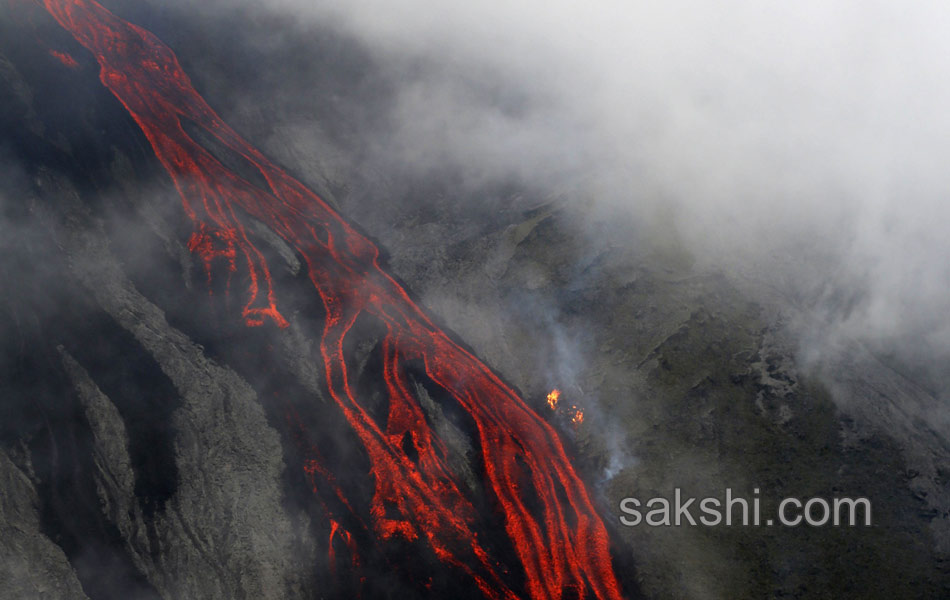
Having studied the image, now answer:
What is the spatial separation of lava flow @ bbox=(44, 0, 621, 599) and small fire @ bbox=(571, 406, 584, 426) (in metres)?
1.71

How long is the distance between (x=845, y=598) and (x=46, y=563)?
38.5 metres

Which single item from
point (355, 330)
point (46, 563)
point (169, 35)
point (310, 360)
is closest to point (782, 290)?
point (355, 330)

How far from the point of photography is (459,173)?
54.5 metres

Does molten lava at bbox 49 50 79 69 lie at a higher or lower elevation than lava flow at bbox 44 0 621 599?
higher

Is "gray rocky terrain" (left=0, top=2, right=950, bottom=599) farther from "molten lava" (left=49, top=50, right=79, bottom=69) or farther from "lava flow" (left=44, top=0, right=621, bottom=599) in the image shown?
"lava flow" (left=44, top=0, right=621, bottom=599)

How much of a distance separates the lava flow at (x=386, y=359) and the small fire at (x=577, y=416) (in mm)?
1705

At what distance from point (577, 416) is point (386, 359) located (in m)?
12.9

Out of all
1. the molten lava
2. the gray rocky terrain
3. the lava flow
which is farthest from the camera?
the molten lava

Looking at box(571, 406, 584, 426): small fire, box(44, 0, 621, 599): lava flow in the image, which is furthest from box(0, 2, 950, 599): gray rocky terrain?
box(44, 0, 621, 599): lava flow

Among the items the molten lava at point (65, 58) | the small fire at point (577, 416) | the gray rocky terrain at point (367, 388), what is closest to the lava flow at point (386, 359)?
the gray rocky terrain at point (367, 388)

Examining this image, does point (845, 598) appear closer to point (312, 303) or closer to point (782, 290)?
point (782, 290)

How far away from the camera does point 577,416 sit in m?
38.4

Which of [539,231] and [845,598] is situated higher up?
[539,231]

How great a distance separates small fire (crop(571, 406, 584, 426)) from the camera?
38.2m
